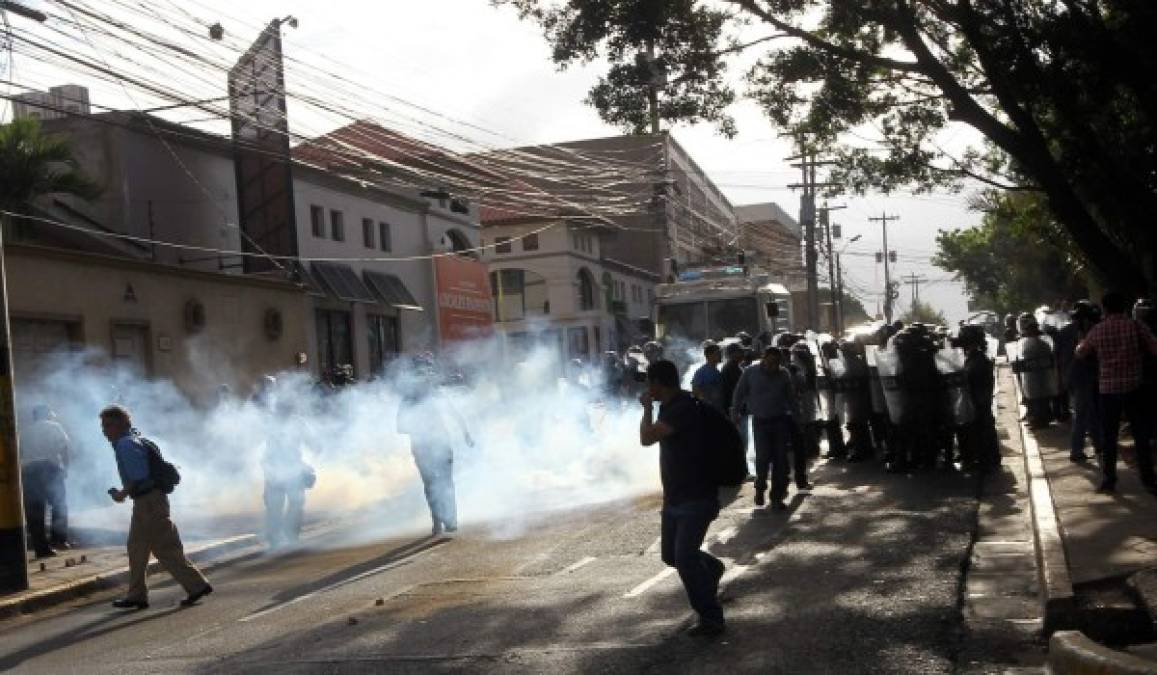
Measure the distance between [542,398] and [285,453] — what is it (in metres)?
11.7

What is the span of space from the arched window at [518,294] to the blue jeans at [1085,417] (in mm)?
46917

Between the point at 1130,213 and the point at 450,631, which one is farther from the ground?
the point at 1130,213

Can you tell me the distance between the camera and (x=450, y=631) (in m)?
8.71

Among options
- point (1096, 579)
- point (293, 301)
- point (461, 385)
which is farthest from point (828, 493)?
point (293, 301)

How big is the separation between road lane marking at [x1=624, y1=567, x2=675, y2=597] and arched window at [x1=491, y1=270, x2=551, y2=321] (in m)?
51.1

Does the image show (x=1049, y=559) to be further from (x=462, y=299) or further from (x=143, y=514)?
(x=462, y=299)

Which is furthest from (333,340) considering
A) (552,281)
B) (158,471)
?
(552,281)

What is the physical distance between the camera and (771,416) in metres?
14.2

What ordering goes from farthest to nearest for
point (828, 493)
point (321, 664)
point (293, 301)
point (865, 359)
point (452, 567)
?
point (293, 301)
point (865, 359)
point (828, 493)
point (452, 567)
point (321, 664)

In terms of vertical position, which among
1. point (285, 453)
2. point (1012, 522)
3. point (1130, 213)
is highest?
point (1130, 213)

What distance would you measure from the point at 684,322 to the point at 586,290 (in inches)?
1411

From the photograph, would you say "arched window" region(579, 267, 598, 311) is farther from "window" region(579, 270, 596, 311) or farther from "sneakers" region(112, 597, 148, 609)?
"sneakers" region(112, 597, 148, 609)

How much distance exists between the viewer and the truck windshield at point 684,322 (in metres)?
28.4

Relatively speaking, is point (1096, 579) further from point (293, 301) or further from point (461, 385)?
point (293, 301)
